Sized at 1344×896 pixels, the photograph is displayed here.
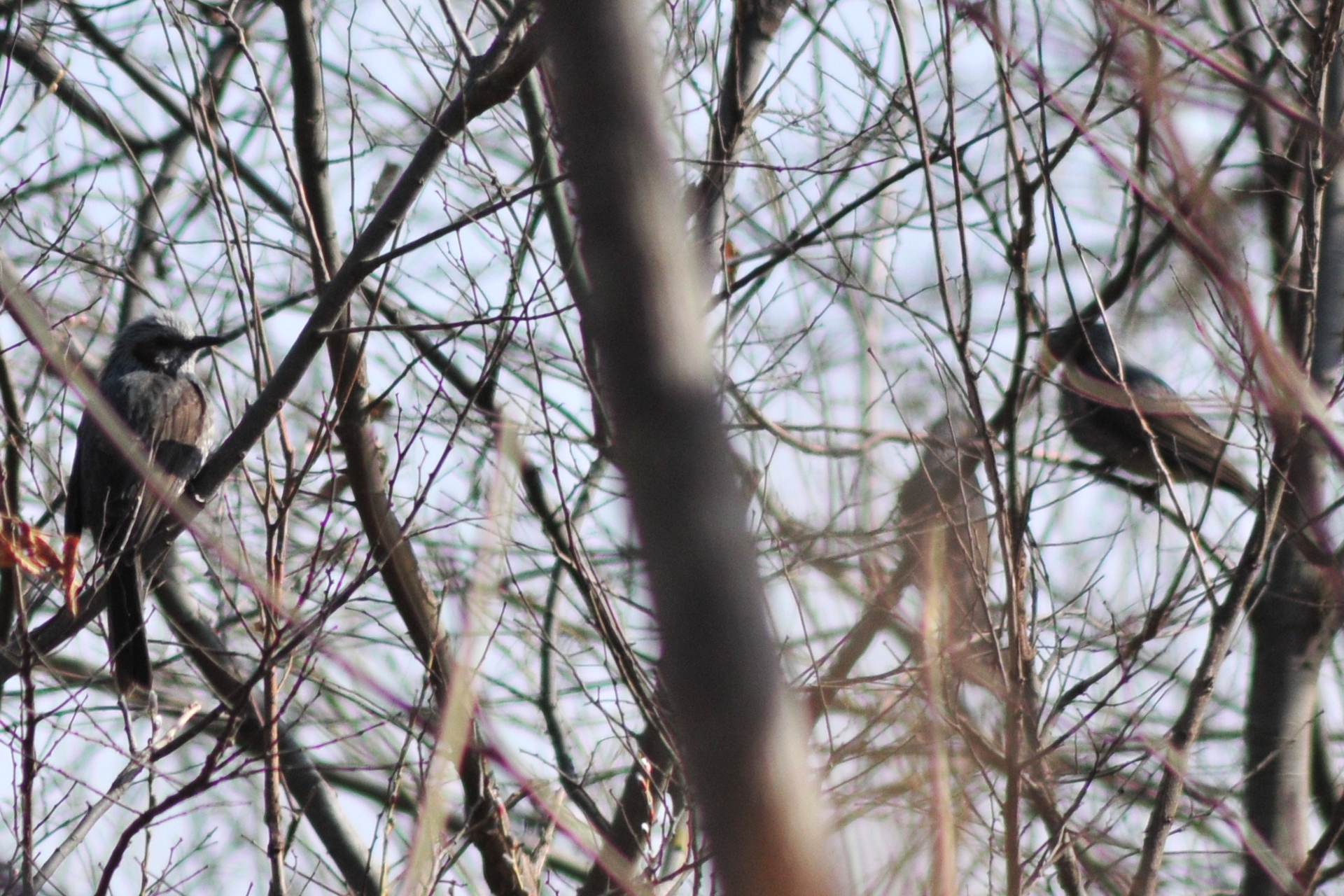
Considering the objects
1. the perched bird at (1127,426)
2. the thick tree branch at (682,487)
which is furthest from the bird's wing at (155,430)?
the thick tree branch at (682,487)

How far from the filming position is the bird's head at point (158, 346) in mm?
6727

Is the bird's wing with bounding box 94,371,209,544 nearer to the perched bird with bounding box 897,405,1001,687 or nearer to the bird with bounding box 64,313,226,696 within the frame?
the bird with bounding box 64,313,226,696

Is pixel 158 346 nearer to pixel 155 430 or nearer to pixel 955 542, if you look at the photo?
pixel 155 430

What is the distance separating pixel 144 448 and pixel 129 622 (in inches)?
48.6

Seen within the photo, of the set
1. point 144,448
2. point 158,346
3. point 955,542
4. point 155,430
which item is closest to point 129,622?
point 144,448

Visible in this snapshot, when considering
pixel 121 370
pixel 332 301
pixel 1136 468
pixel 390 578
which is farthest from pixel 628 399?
pixel 1136 468

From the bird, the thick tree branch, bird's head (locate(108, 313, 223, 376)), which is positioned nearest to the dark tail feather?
the bird

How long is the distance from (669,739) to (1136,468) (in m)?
4.64

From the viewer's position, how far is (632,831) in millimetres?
4645

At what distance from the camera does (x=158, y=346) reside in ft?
22.1

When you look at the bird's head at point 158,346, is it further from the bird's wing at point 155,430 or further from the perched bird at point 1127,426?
the perched bird at point 1127,426

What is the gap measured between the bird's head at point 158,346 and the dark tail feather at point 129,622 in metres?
1.81

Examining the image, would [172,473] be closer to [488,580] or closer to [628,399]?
[488,580]

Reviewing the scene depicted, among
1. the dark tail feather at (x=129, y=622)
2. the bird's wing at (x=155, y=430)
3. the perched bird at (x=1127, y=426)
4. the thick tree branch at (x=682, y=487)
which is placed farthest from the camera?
the perched bird at (x=1127, y=426)
